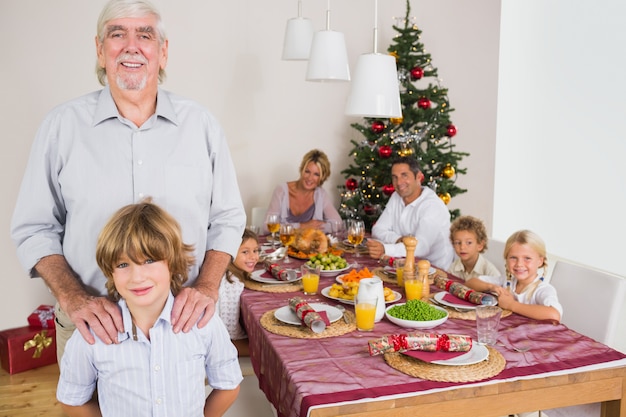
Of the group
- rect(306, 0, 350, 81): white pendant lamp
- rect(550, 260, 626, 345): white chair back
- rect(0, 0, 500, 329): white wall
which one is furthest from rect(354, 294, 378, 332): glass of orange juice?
rect(0, 0, 500, 329): white wall

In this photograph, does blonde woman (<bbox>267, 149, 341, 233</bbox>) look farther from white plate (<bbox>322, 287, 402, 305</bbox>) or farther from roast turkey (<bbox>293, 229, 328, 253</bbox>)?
white plate (<bbox>322, 287, 402, 305</bbox>)

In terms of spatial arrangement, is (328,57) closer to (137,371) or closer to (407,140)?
(407,140)

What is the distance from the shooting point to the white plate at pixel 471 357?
5.57 ft

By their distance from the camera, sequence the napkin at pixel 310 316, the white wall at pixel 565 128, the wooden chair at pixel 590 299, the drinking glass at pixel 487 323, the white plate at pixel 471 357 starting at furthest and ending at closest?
the white wall at pixel 565 128
the wooden chair at pixel 590 299
the napkin at pixel 310 316
the drinking glass at pixel 487 323
the white plate at pixel 471 357

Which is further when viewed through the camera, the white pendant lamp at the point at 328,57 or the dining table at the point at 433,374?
the white pendant lamp at the point at 328,57

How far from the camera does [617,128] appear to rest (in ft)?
16.7

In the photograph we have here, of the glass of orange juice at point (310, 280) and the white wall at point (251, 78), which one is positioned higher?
the white wall at point (251, 78)

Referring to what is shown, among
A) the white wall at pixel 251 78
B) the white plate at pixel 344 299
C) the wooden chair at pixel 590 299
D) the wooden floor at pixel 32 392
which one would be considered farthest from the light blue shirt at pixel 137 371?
the white wall at pixel 251 78

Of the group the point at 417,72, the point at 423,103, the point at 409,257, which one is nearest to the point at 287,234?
the point at 409,257

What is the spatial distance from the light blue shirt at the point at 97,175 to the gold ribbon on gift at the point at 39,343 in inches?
86.5

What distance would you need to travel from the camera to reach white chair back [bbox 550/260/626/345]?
2314 millimetres

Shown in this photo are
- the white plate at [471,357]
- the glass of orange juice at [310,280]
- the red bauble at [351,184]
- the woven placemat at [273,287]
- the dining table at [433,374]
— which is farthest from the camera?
the red bauble at [351,184]

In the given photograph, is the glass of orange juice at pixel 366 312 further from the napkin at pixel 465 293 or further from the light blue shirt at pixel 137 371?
the light blue shirt at pixel 137 371

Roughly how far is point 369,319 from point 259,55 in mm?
3309
